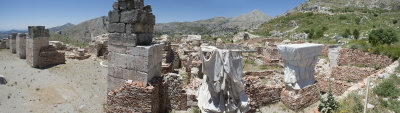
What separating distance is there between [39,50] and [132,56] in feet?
33.7

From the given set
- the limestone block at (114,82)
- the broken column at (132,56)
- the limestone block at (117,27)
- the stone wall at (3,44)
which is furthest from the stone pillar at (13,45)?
the limestone block at (117,27)

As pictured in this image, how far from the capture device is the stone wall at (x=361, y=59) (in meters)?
11.1

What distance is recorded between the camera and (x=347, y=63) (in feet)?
41.7

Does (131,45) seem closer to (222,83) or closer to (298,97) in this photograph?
(222,83)

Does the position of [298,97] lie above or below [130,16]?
below

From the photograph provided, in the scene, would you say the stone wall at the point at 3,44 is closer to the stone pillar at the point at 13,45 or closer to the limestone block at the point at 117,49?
the stone pillar at the point at 13,45

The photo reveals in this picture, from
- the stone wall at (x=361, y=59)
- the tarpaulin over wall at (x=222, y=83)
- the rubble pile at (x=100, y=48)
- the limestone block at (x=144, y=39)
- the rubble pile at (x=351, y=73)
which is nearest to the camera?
the tarpaulin over wall at (x=222, y=83)

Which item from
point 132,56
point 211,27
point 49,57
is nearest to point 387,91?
point 132,56

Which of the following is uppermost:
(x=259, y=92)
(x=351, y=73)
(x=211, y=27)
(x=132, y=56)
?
(x=211, y=27)

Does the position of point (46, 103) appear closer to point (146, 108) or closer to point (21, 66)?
point (146, 108)

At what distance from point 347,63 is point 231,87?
1173 centimetres

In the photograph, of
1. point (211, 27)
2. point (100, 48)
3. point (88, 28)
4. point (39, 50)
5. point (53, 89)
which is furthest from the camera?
point (211, 27)

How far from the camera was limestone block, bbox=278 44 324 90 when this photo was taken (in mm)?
8023

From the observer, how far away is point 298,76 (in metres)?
8.20
